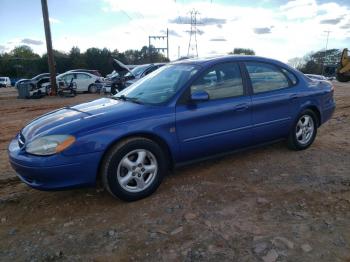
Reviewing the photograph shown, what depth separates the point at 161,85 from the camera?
172 inches

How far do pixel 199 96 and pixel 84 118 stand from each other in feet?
4.38

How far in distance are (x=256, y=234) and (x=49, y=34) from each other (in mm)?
18584

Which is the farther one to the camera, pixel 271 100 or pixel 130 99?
pixel 271 100

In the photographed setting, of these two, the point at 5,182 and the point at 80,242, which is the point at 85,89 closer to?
the point at 5,182

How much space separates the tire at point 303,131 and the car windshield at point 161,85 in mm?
1992

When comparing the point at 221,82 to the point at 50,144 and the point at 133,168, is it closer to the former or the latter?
the point at 133,168

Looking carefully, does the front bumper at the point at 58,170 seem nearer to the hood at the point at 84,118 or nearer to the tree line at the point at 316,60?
the hood at the point at 84,118

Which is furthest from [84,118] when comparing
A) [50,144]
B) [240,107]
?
[240,107]

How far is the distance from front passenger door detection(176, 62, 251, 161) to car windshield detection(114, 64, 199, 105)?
0.19 meters

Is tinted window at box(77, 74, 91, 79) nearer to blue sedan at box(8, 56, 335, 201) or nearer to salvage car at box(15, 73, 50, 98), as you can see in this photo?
salvage car at box(15, 73, 50, 98)

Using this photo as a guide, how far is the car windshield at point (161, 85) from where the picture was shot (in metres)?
4.11

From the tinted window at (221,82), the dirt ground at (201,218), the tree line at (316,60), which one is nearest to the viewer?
the dirt ground at (201,218)

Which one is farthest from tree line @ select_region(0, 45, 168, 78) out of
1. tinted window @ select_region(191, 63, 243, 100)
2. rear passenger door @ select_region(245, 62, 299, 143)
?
tinted window @ select_region(191, 63, 243, 100)

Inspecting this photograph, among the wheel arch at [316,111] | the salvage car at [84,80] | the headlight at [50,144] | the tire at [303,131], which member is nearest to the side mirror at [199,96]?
the headlight at [50,144]
